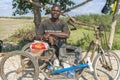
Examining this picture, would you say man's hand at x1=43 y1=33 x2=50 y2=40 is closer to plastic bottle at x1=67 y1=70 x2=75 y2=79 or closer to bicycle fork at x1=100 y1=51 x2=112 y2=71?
plastic bottle at x1=67 y1=70 x2=75 y2=79

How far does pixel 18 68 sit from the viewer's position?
614 centimetres

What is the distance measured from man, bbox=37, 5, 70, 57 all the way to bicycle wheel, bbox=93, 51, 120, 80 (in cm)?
69

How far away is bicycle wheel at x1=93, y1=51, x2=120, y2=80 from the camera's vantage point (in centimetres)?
604

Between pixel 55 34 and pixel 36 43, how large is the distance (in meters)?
Result: 0.36

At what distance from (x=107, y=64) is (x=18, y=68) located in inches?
60.4

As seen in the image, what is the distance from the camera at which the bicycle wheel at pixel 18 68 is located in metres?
5.79

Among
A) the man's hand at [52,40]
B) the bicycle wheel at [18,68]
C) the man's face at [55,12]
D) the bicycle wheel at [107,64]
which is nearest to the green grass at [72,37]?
the bicycle wheel at [18,68]

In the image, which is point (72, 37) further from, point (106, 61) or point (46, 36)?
point (46, 36)

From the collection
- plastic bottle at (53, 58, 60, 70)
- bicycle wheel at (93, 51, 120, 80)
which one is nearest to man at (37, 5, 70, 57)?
plastic bottle at (53, 58, 60, 70)

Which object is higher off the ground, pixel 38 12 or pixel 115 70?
pixel 38 12

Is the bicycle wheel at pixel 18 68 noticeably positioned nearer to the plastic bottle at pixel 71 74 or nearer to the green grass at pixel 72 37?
the plastic bottle at pixel 71 74

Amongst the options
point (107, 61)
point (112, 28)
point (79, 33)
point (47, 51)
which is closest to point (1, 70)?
point (47, 51)

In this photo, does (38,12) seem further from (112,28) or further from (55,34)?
(55,34)

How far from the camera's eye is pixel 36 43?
604 cm
